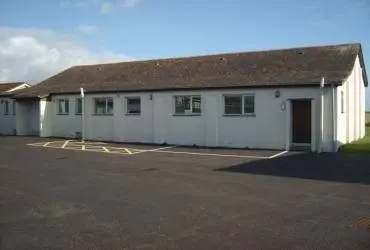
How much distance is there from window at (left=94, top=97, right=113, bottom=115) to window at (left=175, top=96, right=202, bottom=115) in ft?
15.9

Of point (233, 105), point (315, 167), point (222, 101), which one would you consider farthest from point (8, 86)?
point (315, 167)

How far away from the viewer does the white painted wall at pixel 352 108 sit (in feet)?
69.4

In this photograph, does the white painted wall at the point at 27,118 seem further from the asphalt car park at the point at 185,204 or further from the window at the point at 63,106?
the asphalt car park at the point at 185,204

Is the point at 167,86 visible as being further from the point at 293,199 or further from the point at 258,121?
the point at 293,199

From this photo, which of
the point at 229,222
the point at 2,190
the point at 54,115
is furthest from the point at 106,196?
the point at 54,115

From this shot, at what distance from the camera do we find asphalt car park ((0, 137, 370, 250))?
6.58 meters

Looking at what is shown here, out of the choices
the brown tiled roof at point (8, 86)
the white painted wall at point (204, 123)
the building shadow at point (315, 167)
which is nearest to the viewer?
the building shadow at point (315, 167)

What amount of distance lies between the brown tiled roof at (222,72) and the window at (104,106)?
72 centimetres

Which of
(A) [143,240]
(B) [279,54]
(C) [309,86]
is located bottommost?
(A) [143,240]

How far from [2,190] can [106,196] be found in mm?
2616

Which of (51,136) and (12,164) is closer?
(12,164)

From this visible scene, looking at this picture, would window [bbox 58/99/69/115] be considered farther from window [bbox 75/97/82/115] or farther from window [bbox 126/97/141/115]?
window [bbox 126/97/141/115]

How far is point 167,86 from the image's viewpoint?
24281 millimetres

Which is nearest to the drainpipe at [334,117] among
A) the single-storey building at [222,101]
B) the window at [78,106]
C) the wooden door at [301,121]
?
the single-storey building at [222,101]
